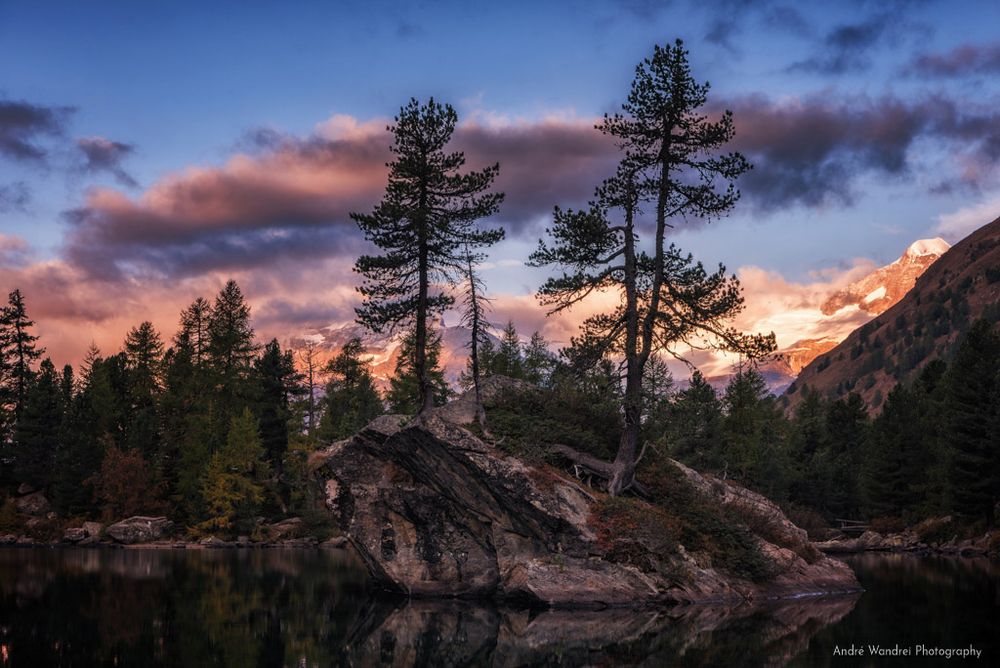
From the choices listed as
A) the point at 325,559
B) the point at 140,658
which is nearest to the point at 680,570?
the point at 140,658

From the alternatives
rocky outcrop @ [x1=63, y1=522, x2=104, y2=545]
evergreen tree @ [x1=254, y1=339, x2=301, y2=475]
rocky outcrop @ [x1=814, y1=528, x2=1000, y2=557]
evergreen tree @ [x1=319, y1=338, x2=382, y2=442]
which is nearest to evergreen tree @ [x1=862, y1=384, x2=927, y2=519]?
rocky outcrop @ [x1=814, y1=528, x2=1000, y2=557]

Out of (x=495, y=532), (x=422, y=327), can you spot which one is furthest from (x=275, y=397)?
(x=495, y=532)

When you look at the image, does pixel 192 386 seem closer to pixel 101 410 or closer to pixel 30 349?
pixel 101 410

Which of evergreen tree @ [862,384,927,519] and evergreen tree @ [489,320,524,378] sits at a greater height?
evergreen tree @ [489,320,524,378]

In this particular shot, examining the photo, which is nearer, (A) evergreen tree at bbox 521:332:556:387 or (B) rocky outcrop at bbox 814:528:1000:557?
(B) rocky outcrop at bbox 814:528:1000:557

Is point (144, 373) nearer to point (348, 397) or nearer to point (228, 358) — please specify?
point (228, 358)

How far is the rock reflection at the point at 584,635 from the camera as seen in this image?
22.3m

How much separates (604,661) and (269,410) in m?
75.6

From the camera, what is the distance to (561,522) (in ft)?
114

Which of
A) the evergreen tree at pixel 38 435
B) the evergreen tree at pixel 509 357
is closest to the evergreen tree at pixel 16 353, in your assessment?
the evergreen tree at pixel 38 435

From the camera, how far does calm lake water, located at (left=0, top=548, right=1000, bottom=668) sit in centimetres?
→ 2242

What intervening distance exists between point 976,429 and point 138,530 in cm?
7429

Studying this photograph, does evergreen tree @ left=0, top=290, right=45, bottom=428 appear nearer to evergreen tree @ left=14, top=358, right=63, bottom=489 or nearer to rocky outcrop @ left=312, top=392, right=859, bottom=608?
evergreen tree @ left=14, top=358, right=63, bottom=489

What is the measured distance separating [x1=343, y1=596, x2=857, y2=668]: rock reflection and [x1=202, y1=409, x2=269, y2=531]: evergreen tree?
165 ft
